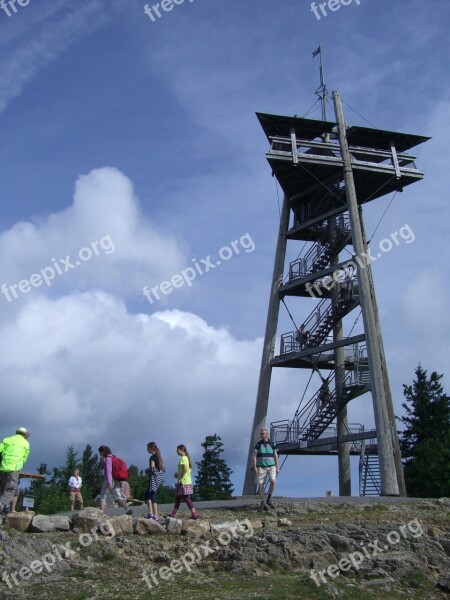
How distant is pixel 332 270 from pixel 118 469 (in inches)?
659

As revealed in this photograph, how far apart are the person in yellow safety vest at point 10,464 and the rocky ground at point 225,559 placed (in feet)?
3.58

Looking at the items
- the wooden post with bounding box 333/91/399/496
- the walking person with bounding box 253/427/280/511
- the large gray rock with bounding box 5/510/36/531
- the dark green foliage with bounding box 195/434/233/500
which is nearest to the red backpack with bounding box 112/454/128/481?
the large gray rock with bounding box 5/510/36/531

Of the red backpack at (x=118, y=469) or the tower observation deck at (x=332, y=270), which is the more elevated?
the tower observation deck at (x=332, y=270)

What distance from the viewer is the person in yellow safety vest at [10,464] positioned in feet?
51.8

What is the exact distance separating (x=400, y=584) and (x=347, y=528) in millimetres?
2979

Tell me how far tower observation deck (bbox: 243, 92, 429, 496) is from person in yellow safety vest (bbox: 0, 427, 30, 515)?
15.2 metres

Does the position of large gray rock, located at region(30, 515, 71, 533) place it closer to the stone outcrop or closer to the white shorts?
the stone outcrop

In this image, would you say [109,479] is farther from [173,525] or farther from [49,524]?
[173,525]

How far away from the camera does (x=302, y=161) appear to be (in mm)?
32656

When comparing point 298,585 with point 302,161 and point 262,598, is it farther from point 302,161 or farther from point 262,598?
point 302,161

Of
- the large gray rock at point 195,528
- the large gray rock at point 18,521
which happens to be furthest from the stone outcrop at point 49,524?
the large gray rock at point 195,528

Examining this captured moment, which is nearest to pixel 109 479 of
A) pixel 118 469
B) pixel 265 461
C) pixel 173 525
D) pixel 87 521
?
pixel 118 469

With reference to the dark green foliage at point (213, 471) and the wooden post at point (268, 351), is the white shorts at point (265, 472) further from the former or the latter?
the dark green foliage at point (213, 471)

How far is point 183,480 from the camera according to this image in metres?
16.6
